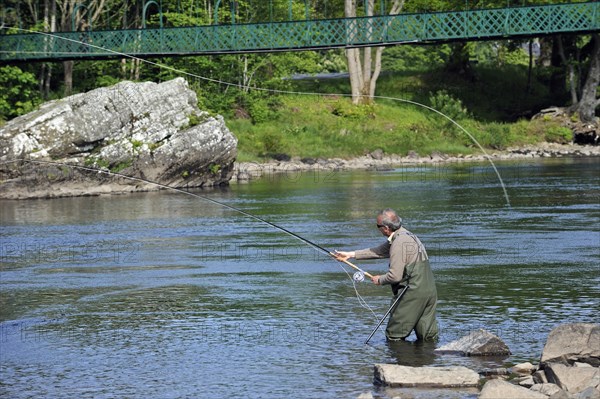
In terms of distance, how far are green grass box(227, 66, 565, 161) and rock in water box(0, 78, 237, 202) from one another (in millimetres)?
10540

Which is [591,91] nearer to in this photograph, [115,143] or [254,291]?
[115,143]

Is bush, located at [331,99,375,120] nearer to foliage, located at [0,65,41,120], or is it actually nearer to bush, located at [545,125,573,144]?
bush, located at [545,125,573,144]

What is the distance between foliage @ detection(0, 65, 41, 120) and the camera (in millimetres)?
44156

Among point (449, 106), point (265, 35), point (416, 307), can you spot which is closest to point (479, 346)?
point (416, 307)

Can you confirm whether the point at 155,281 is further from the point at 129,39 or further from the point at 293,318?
the point at 129,39

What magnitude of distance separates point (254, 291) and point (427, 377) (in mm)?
6219

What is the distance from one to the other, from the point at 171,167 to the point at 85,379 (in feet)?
84.2

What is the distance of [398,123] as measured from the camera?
56.5 m

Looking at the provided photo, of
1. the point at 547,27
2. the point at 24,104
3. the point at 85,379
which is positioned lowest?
the point at 85,379

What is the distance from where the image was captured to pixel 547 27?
4944cm

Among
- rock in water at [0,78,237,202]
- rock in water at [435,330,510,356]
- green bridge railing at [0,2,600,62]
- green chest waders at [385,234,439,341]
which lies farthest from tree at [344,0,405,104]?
rock in water at [435,330,510,356]

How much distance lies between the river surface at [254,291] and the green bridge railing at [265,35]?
1427 cm

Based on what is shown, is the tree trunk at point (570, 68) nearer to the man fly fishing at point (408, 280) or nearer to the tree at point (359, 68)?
the tree at point (359, 68)

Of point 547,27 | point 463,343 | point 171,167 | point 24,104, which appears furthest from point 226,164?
point 463,343
